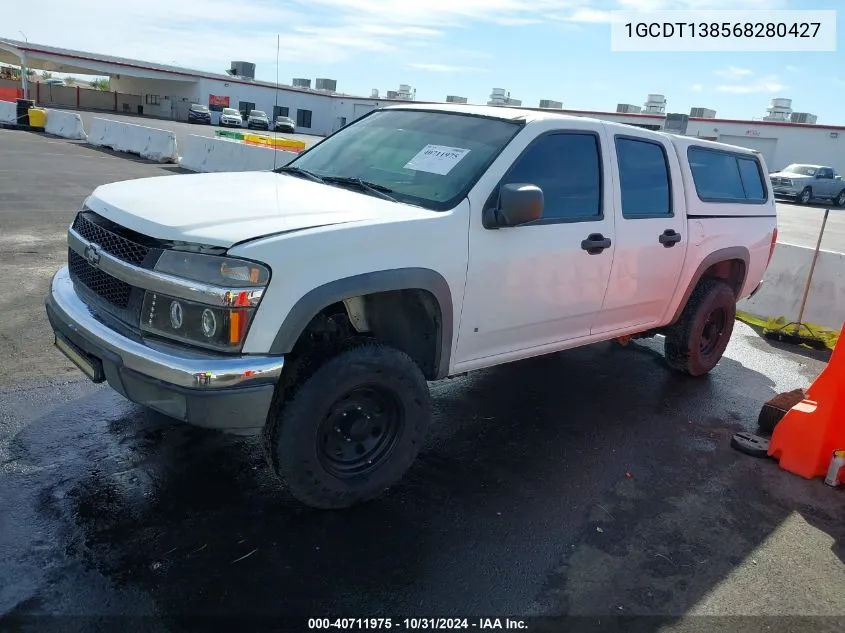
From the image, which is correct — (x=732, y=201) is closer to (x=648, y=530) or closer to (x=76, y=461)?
(x=648, y=530)

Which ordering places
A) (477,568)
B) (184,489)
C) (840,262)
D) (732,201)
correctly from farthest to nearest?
(840,262) → (732,201) → (184,489) → (477,568)

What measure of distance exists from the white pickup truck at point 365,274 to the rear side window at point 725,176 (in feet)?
1.44

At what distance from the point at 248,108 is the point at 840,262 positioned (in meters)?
60.5

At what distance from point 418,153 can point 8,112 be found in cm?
3030

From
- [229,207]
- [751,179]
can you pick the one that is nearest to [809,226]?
[751,179]

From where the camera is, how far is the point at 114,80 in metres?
67.6

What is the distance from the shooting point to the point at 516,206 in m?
3.50

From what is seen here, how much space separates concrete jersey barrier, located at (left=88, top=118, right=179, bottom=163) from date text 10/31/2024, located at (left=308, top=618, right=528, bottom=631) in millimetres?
18742

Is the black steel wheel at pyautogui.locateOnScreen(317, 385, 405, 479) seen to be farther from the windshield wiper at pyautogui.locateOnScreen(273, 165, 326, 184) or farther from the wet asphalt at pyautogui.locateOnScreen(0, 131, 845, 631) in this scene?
the windshield wiper at pyautogui.locateOnScreen(273, 165, 326, 184)

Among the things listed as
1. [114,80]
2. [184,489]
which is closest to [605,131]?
[184,489]

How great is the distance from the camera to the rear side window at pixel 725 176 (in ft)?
17.7

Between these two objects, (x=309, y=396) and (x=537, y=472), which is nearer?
(x=309, y=396)

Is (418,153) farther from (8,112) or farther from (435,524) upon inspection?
(8,112)

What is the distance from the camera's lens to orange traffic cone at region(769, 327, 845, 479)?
4.17m
